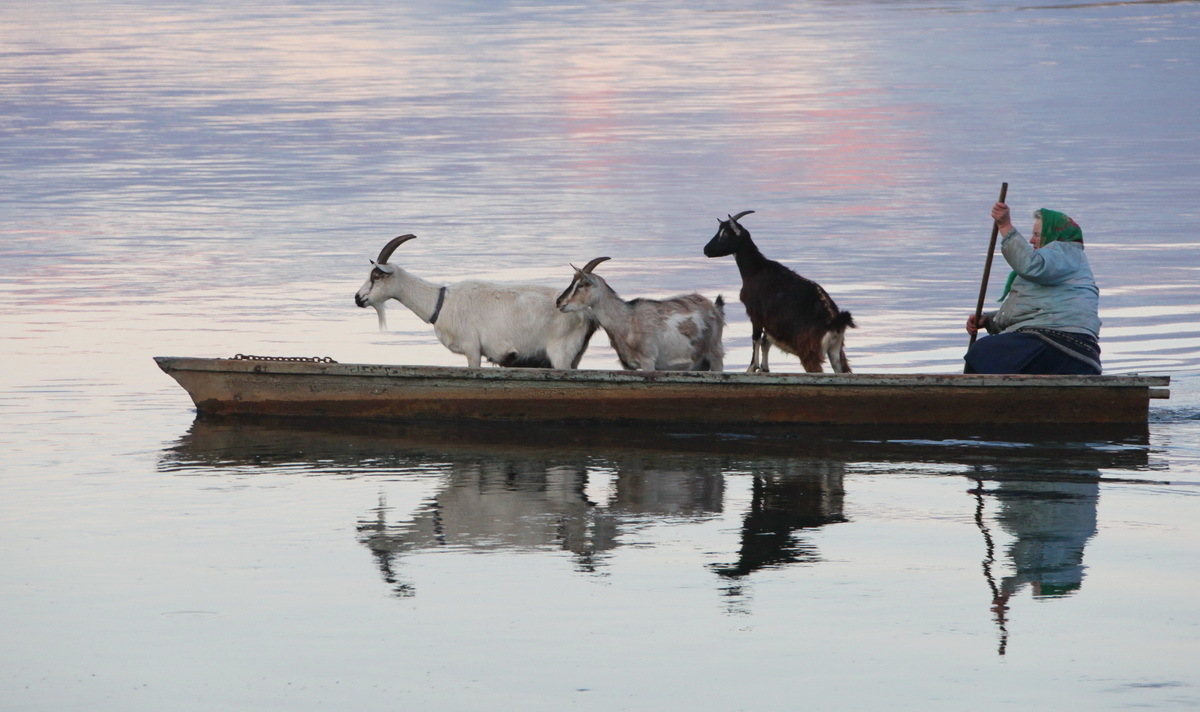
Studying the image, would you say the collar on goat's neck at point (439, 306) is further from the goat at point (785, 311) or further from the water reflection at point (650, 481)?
the goat at point (785, 311)

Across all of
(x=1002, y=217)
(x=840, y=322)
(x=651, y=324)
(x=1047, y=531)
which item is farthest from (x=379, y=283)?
(x=1047, y=531)

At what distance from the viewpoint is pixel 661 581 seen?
7.91 metres

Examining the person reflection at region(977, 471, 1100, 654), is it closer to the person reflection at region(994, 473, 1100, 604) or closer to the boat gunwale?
the person reflection at region(994, 473, 1100, 604)

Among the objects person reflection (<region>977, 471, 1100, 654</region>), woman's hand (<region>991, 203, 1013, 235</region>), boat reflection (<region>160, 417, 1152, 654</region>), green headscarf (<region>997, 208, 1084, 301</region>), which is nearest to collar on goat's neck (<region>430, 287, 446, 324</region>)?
boat reflection (<region>160, 417, 1152, 654</region>)

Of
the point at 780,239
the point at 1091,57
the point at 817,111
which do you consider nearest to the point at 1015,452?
the point at 780,239

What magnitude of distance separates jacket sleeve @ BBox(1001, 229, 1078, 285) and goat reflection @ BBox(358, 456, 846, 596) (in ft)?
5.14

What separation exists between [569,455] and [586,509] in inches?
56.6

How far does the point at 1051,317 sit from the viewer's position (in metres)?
11.2

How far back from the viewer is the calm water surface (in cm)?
693

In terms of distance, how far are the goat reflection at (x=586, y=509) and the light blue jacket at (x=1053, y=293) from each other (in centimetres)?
168

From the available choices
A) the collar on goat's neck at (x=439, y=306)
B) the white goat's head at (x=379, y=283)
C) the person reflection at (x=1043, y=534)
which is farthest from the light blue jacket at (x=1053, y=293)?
the white goat's head at (x=379, y=283)

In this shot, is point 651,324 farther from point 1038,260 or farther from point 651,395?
point 1038,260

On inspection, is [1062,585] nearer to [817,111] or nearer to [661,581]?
[661,581]

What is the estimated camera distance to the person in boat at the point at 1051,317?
11.1m
